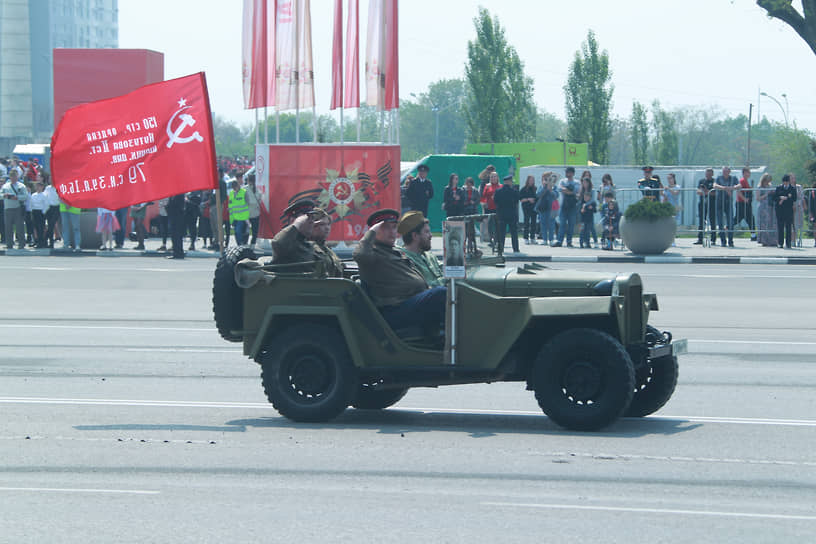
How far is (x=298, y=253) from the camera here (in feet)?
29.4

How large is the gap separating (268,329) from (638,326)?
265cm

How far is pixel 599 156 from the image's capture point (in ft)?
241

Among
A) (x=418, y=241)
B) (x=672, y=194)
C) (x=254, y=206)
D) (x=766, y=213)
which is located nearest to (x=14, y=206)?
(x=254, y=206)

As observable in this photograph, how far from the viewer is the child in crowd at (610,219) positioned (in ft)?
95.8

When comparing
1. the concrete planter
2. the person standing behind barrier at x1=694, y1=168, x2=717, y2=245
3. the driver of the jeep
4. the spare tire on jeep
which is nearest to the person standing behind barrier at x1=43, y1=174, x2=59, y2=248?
the concrete planter

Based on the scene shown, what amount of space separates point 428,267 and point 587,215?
2113 cm

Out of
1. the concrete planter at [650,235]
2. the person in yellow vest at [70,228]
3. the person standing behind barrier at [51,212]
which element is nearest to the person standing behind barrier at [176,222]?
the person in yellow vest at [70,228]

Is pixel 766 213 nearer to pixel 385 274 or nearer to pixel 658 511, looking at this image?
pixel 385 274

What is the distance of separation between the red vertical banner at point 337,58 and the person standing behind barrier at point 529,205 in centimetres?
537

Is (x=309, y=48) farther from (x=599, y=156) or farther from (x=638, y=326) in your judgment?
(x=599, y=156)

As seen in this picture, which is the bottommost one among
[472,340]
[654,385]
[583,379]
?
[654,385]

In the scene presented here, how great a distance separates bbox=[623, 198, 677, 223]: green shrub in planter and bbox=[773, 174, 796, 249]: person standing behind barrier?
2846mm

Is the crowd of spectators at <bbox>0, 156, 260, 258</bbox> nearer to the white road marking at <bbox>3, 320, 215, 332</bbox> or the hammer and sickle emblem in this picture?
the white road marking at <bbox>3, 320, 215, 332</bbox>

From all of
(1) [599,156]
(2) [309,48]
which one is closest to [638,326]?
(2) [309,48]
